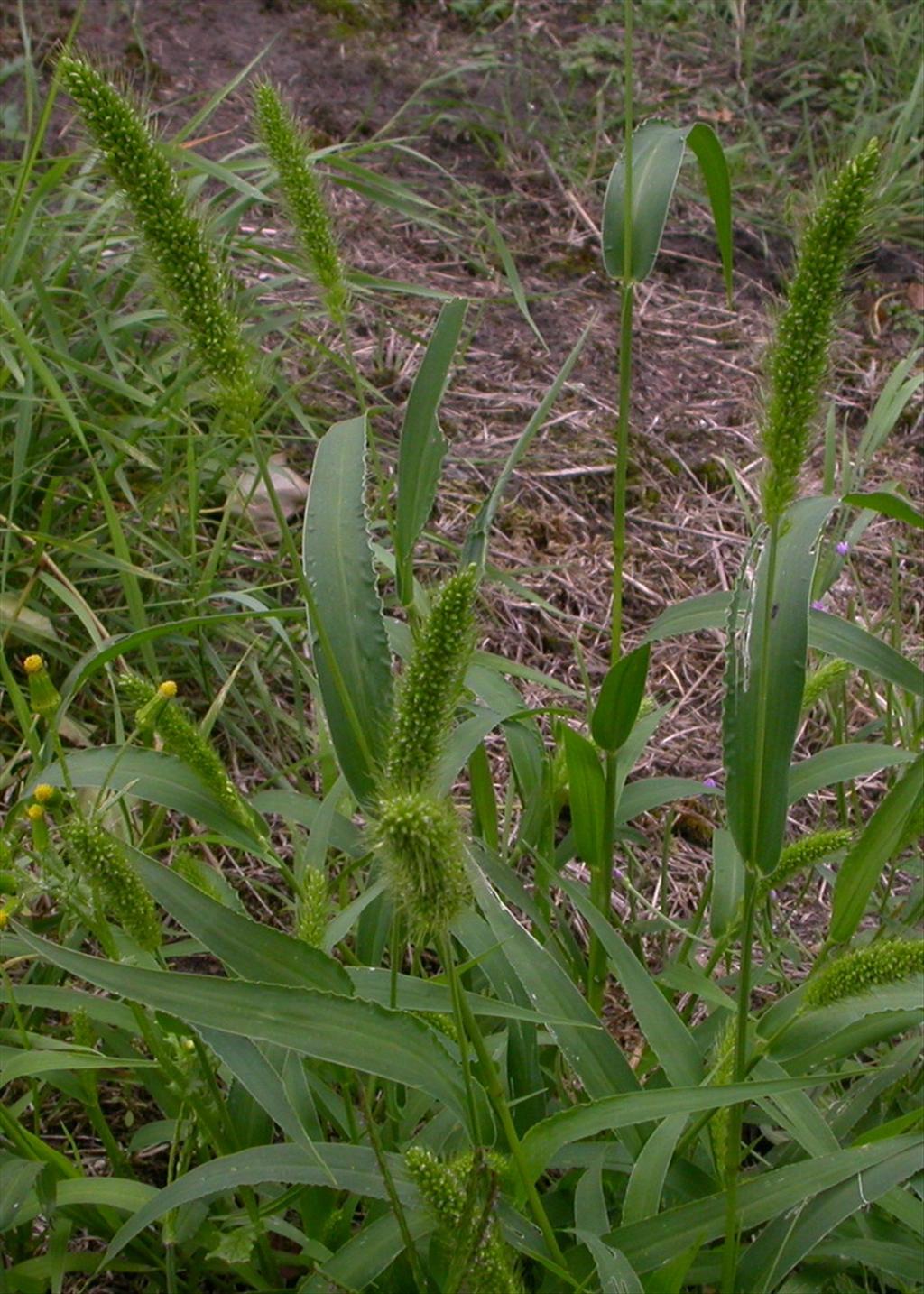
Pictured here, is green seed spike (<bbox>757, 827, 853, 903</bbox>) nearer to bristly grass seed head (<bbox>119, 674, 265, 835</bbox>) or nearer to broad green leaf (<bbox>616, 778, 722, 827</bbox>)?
broad green leaf (<bbox>616, 778, 722, 827</bbox>)

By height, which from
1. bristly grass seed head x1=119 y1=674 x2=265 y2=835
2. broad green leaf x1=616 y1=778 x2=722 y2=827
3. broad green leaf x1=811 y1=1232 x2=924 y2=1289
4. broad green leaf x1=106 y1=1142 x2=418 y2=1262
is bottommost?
broad green leaf x1=106 y1=1142 x2=418 y2=1262

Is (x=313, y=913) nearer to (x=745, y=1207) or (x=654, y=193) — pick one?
(x=745, y=1207)

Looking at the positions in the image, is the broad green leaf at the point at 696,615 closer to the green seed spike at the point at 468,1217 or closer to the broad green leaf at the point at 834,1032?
the broad green leaf at the point at 834,1032

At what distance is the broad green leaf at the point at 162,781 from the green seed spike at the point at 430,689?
0.47m

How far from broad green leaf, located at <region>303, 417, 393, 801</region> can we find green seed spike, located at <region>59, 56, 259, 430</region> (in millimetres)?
211

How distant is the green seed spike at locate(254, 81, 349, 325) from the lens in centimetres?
124

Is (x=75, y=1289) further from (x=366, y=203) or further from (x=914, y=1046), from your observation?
(x=366, y=203)

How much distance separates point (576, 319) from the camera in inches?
120

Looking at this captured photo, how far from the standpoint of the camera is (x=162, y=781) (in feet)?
4.51

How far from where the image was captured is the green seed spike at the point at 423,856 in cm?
83

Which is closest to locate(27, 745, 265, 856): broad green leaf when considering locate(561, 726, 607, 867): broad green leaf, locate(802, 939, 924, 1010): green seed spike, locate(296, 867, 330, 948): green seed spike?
locate(296, 867, 330, 948): green seed spike

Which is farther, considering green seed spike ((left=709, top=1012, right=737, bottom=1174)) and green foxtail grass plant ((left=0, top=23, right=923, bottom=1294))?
green seed spike ((left=709, top=1012, right=737, bottom=1174))

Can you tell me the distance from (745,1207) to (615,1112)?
21 centimetres

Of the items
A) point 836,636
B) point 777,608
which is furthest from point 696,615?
point 777,608
